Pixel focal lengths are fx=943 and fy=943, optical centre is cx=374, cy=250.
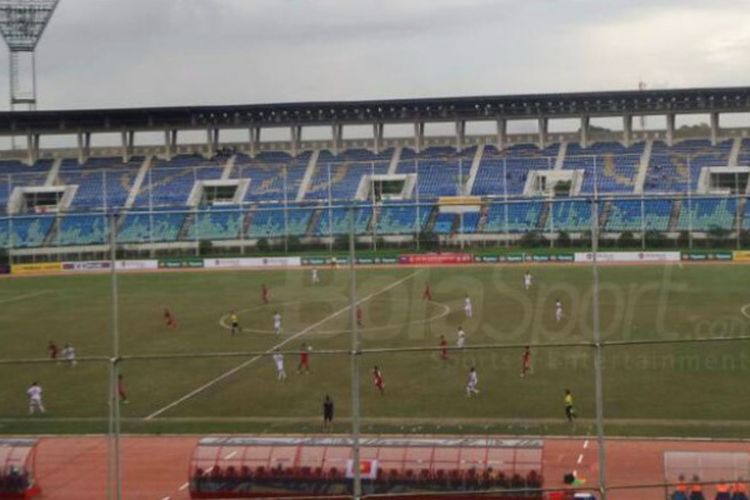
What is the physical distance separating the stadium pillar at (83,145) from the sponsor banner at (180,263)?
23.5 m

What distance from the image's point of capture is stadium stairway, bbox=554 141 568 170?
64.4m

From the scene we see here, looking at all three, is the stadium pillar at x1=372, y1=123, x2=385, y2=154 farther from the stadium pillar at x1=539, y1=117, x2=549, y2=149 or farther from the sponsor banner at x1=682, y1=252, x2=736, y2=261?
the sponsor banner at x1=682, y1=252, x2=736, y2=261

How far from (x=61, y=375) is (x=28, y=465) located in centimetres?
1165

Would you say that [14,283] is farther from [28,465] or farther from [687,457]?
[687,457]

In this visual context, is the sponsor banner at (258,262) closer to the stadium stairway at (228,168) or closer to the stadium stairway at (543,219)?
the stadium stairway at (543,219)

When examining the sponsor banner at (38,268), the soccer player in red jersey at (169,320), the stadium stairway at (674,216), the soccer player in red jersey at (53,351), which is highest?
the stadium stairway at (674,216)

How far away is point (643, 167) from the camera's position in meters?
62.2

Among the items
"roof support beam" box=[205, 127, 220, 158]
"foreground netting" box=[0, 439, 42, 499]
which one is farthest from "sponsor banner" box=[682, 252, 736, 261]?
"roof support beam" box=[205, 127, 220, 158]

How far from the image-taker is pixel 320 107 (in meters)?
65.4

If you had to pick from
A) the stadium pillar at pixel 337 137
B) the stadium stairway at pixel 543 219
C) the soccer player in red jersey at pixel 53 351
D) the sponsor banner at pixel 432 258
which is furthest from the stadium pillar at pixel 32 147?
the soccer player in red jersey at pixel 53 351

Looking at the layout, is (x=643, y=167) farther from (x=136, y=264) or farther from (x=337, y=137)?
(x=136, y=264)

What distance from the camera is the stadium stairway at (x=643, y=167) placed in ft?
197

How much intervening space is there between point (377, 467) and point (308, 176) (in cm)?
5342

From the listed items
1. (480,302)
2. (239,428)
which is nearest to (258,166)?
(480,302)
